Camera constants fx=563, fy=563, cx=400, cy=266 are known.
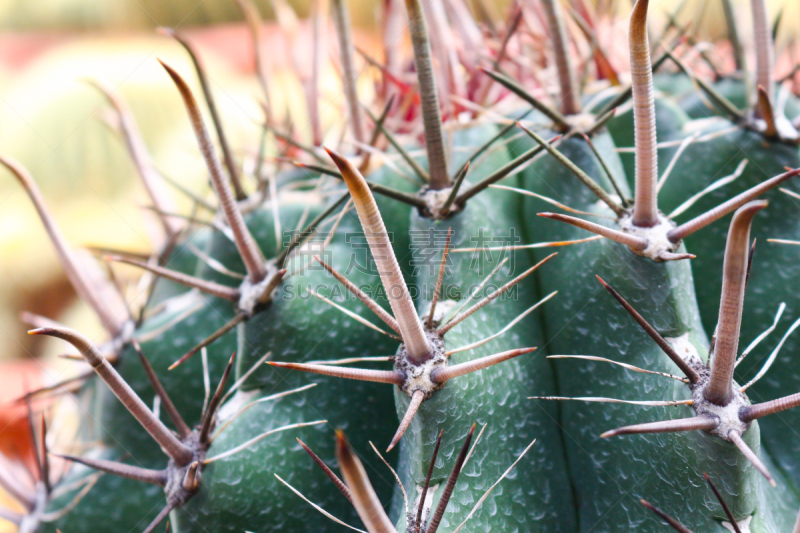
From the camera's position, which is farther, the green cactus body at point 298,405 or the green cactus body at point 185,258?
the green cactus body at point 185,258

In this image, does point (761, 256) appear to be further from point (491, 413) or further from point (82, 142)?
point (82, 142)

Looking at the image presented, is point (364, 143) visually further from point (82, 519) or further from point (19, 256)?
point (19, 256)

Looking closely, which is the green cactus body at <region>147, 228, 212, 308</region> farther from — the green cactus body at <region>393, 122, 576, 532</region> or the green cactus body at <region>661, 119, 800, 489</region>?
the green cactus body at <region>661, 119, 800, 489</region>

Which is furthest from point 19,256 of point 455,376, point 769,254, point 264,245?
point 769,254

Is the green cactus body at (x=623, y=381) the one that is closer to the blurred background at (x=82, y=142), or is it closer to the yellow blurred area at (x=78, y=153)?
the blurred background at (x=82, y=142)

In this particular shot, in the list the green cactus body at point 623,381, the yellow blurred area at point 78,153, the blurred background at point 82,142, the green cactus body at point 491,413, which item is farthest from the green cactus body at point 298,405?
the yellow blurred area at point 78,153

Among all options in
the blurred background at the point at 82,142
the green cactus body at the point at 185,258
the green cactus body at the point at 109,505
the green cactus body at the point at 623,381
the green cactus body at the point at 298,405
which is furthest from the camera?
the blurred background at the point at 82,142

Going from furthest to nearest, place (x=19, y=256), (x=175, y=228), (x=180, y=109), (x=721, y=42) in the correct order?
(x=180, y=109)
(x=19, y=256)
(x=721, y=42)
(x=175, y=228)
